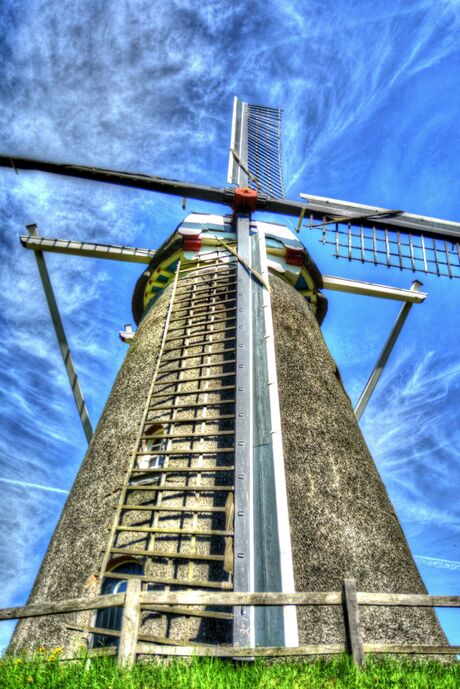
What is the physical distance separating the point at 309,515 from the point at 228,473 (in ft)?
2.50

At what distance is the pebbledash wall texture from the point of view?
181 inches

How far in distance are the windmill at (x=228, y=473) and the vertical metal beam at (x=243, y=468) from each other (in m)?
0.01

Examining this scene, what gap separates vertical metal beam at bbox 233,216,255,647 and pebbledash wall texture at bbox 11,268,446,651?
43 centimetres

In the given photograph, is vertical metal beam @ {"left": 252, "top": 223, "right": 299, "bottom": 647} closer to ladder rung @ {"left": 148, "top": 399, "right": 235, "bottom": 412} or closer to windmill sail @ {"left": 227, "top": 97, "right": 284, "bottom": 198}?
ladder rung @ {"left": 148, "top": 399, "right": 235, "bottom": 412}

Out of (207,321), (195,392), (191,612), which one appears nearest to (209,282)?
(207,321)

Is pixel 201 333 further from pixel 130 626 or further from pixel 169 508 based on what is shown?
pixel 130 626

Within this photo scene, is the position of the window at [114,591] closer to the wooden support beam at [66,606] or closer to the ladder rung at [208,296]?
the wooden support beam at [66,606]

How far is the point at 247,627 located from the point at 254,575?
0.39 metres

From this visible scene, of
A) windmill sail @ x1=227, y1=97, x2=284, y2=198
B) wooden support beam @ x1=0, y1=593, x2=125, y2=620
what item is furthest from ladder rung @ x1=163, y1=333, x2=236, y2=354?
windmill sail @ x1=227, y1=97, x2=284, y2=198

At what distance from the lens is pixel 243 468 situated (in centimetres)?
488

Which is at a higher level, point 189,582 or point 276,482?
point 276,482

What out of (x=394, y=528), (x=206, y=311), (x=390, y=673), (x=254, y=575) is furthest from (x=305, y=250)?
(x=390, y=673)

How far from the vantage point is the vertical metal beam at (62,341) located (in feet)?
27.6

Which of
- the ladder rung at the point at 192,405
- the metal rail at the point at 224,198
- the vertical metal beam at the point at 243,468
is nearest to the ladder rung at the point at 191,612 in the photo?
the vertical metal beam at the point at 243,468
